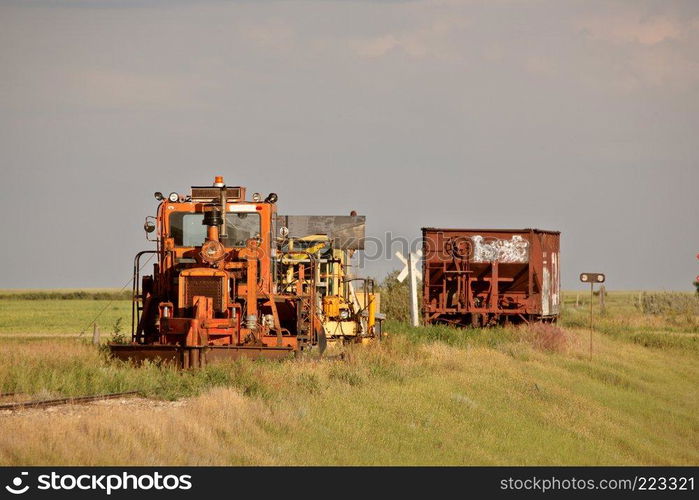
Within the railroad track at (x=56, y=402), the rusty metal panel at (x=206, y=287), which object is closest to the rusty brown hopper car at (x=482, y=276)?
the rusty metal panel at (x=206, y=287)

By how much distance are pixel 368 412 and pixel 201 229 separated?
686 cm

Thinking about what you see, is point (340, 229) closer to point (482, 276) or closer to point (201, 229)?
point (482, 276)

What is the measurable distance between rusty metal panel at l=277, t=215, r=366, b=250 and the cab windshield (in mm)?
8766

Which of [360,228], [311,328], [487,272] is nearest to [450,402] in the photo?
[311,328]

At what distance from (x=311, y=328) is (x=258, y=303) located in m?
1.23

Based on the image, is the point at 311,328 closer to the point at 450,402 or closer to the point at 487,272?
the point at 450,402

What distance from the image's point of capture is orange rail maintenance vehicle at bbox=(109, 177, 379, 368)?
22.9 metres

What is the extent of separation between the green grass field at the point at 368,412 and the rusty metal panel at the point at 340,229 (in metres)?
3.97

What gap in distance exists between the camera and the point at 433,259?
38438mm

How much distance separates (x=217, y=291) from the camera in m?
23.5

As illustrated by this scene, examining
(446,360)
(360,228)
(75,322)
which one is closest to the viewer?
(446,360)

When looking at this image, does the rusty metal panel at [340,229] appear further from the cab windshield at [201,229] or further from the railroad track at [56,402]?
the railroad track at [56,402]

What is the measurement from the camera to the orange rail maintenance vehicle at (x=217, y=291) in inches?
902
